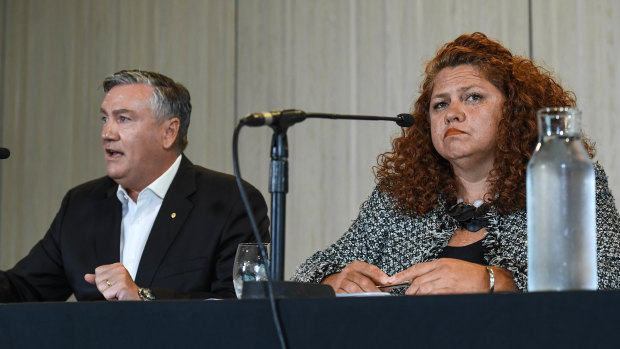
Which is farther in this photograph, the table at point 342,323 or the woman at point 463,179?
the woman at point 463,179

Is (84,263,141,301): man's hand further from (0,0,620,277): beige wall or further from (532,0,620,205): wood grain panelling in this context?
(532,0,620,205): wood grain panelling

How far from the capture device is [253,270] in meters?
1.49

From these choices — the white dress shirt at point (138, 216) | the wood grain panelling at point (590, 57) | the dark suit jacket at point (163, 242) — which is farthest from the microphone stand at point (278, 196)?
the wood grain panelling at point (590, 57)

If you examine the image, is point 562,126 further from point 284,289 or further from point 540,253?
point 284,289

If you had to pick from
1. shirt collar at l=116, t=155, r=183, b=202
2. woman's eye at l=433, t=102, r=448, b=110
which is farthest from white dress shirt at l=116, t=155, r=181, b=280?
woman's eye at l=433, t=102, r=448, b=110

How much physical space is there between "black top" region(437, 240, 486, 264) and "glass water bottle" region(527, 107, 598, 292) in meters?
1.07

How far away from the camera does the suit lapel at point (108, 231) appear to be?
2576 mm

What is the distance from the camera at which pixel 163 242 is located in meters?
2.53

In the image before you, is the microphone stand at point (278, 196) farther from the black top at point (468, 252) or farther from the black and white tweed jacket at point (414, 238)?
the black top at point (468, 252)

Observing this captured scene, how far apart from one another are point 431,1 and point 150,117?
4.85 feet

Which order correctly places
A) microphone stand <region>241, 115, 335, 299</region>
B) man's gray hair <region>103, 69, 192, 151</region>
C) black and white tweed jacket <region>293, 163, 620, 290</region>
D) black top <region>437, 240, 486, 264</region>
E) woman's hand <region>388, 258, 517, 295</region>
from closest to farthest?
1. microphone stand <region>241, 115, 335, 299</region>
2. woman's hand <region>388, 258, 517, 295</region>
3. black and white tweed jacket <region>293, 163, 620, 290</region>
4. black top <region>437, 240, 486, 264</region>
5. man's gray hair <region>103, 69, 192, 151</region>

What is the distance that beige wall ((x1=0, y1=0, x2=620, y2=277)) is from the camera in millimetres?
3295

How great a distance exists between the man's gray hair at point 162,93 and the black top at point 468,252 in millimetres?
1123

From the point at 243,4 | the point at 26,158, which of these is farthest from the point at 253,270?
the point at 26,158
